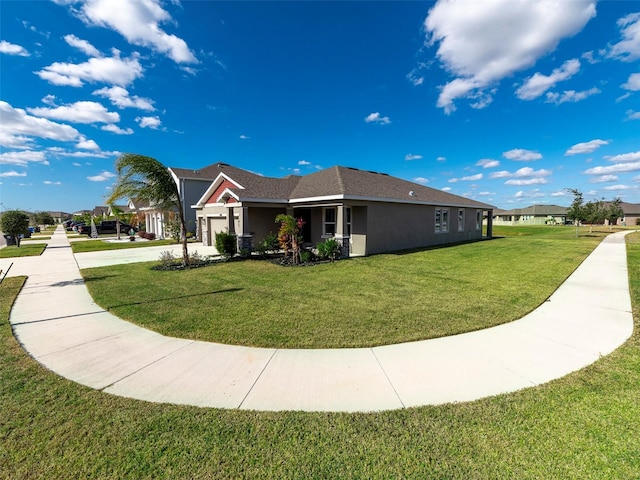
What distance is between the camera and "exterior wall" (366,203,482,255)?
14891 millimetres

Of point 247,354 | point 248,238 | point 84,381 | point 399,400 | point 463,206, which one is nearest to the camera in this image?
point 399,400

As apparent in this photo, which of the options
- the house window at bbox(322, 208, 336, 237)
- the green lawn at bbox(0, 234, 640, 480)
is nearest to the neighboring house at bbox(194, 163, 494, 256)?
the house window at bbox(322, 208, 336, 237)

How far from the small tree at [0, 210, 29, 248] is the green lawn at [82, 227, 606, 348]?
16.7 metres

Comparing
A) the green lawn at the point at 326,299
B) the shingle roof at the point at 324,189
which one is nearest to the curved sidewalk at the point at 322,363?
the green lawn at the point at 326,299

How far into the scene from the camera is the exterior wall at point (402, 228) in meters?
14.9

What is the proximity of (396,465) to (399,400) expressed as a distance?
2.96 ft

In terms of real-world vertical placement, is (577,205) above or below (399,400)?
above

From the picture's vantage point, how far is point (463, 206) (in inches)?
890

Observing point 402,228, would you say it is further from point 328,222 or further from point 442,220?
point 442,220

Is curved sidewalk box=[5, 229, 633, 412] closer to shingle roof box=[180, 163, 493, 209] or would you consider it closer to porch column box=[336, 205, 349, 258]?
porch column box=[336, 205, 349, 258]

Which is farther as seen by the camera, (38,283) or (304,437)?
(38,283)

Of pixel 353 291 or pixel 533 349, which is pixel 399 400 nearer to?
pixel 533 349

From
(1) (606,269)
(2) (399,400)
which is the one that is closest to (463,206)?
(1) (606,269)

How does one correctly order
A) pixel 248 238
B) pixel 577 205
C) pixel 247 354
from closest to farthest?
pixel 247 354 < pixel 248 238 < pixel 577 205
